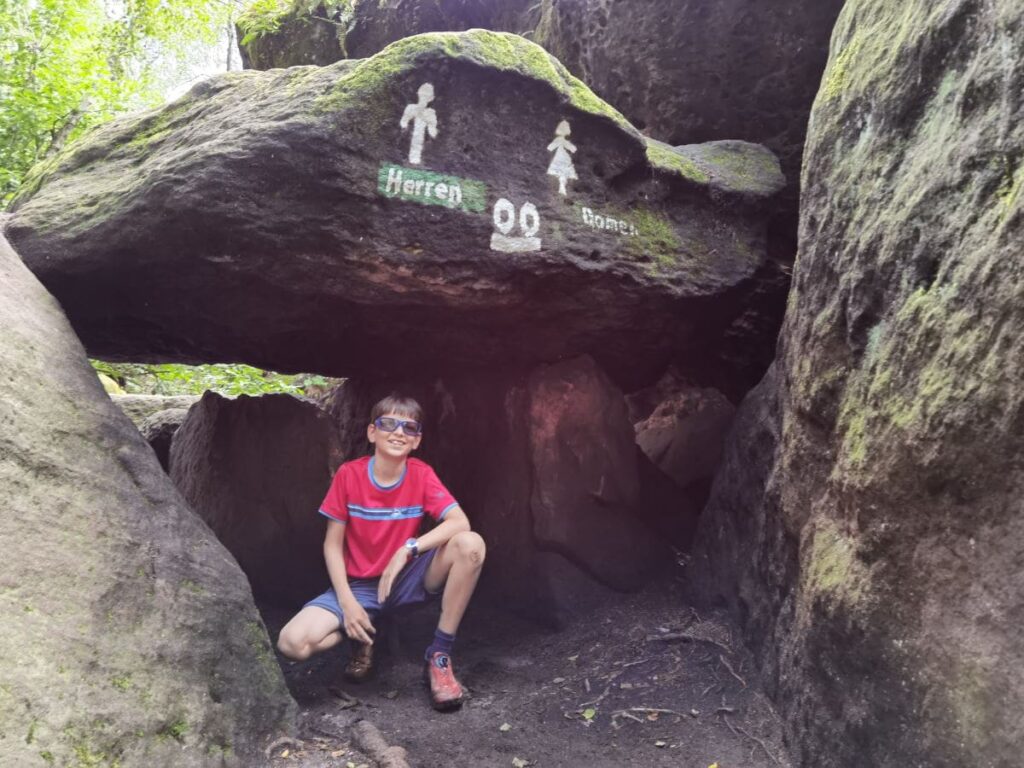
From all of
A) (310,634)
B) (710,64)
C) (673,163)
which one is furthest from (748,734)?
(710,64)

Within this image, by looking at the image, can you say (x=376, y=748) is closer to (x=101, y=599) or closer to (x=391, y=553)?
(x=391, y=553)

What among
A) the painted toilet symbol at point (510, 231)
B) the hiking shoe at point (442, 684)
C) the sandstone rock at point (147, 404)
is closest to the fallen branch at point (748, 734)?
the hiking shoe at point (442, 684)

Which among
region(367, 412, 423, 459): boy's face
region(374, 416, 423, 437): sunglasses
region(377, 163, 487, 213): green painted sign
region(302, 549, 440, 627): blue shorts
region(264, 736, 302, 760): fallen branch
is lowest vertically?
region(264, 736, 302, 760): fallen branch

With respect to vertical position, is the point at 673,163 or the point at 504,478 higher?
the point at 673,163

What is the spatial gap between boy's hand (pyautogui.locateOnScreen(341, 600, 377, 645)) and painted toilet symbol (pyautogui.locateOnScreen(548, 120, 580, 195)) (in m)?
2.24

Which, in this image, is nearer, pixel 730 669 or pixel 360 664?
pixel 730 669

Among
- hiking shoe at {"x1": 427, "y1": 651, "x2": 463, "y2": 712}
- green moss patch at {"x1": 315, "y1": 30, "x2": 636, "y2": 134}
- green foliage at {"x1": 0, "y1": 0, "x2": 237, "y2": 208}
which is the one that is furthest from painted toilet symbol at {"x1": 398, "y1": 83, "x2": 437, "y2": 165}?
green foliage at {"x1": 0, "y1": 0, "x2": 237, "y2": 208}

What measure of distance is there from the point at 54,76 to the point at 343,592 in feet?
30.6

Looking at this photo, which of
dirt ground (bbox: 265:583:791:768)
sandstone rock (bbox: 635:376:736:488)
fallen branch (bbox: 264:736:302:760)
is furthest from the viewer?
sandstone rock (bbox: 635:376:736:488)

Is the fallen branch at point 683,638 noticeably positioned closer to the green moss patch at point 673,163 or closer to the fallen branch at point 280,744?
the fallen branch at point 280,744

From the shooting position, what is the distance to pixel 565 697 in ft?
11.8

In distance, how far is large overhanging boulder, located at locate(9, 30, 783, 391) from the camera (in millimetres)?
3496

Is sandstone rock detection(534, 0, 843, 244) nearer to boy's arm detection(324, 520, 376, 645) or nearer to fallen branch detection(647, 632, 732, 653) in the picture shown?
fallen branch detection(647, 632, 732, 653)

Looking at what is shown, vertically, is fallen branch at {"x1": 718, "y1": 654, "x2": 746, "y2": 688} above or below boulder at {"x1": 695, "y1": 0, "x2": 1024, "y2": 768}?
below
